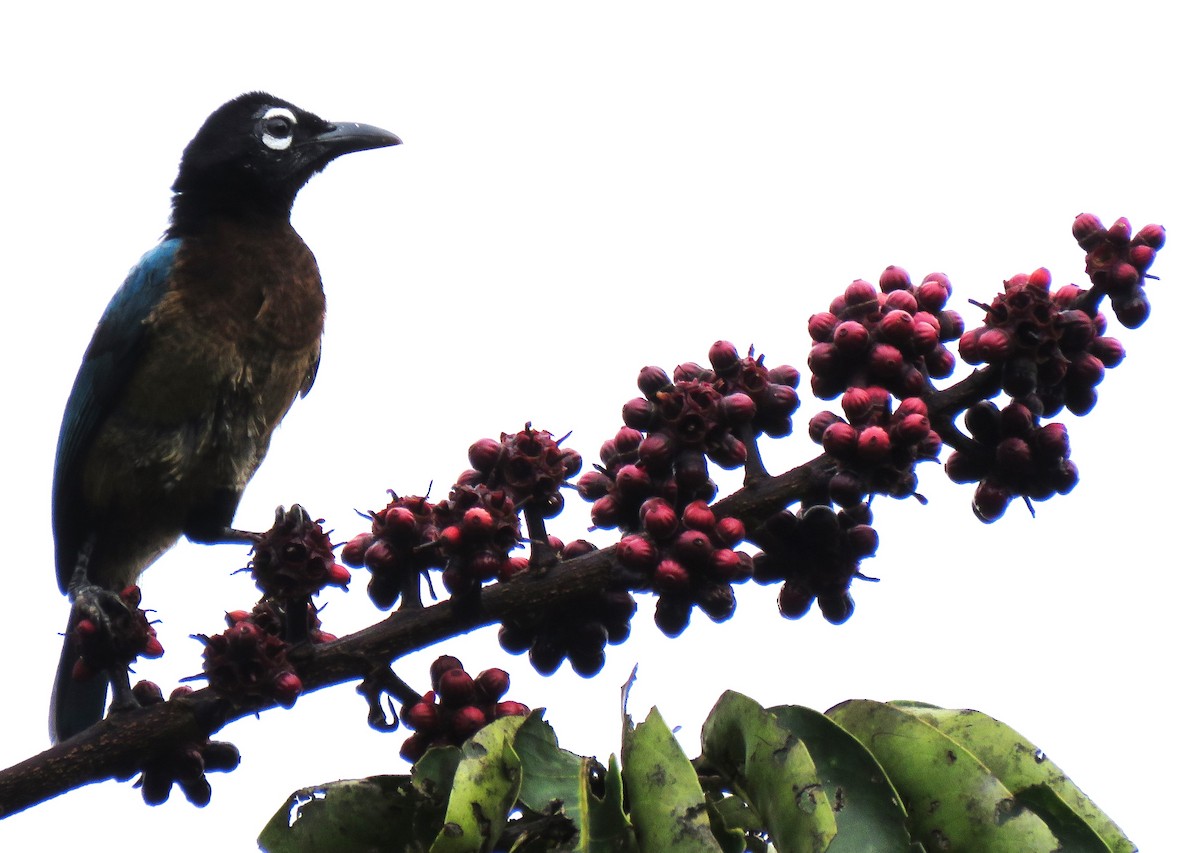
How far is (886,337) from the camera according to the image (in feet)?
8.12

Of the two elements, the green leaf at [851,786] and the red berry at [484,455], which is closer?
the green leaf at [851,786]

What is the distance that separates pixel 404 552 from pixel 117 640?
0.71m

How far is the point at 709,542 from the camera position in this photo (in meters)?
2.32

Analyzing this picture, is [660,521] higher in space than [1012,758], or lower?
higher

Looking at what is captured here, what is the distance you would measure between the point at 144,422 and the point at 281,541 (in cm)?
244

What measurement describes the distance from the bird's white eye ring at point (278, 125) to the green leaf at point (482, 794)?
4.17 m

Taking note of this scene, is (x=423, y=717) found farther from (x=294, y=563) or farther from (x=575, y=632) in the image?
(x=294, y=563)

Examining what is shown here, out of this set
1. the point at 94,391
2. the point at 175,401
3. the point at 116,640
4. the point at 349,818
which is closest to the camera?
the point at 349,818

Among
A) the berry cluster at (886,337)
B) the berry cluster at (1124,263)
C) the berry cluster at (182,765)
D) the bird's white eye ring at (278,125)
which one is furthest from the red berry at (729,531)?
the bird's white eye ring at (278,125)

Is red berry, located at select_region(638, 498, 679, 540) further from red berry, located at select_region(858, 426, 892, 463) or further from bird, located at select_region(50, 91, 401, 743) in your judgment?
bird, located at select_region(50, 91, 401, 743)

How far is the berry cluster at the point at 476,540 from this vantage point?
2.39m

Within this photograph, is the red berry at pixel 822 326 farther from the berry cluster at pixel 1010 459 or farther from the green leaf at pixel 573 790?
the green leaf at pixel 573 790

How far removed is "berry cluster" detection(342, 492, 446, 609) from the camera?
2523 millimetres

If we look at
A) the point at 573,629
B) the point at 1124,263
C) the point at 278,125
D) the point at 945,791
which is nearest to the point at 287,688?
the point at 573,629
